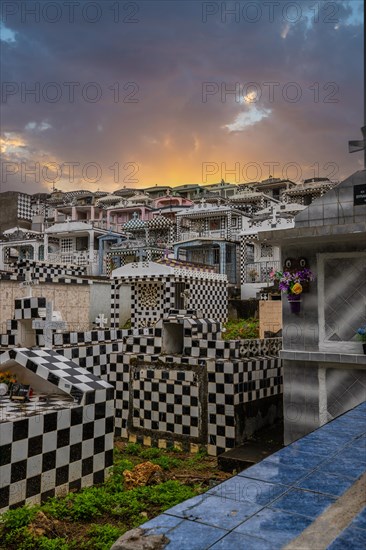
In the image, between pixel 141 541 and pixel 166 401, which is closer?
pixel 141 541

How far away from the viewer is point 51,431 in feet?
15.0

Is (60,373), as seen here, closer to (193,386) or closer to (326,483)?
(193,386)

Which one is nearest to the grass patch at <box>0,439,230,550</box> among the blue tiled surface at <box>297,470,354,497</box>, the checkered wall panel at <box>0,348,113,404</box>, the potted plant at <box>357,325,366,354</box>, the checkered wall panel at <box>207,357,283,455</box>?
the checkered wall panel at <box>0,348,113,404</box>

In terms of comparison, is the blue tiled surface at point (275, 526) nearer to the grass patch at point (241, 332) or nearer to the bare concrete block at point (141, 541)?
the bare concrete block at point (141, 541)

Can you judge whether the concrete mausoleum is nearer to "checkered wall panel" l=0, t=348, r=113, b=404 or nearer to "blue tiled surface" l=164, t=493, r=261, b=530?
"checkered wall panel" l=0, t=348, r=113, b=404

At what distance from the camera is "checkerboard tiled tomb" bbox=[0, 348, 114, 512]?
13.9 feet

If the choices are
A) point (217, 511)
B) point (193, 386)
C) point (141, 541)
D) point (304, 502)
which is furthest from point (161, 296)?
point (141, 541)

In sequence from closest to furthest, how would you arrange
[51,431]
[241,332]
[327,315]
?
[51,431], [327,315], [241,332]

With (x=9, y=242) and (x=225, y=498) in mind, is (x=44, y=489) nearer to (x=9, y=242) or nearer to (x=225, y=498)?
(x=225, y=498)

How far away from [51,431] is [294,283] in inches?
159

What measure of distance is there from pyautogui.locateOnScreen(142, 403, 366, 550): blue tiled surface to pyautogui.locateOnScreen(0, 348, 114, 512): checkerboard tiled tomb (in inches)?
99.8

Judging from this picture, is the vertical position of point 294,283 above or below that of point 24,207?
below

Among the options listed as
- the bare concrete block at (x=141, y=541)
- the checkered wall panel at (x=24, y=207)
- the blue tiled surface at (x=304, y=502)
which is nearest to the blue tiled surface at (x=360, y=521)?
the blue tiled surface at (x=304, y=502)

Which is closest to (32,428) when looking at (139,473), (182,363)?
(139,473)
